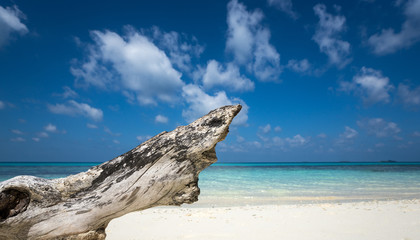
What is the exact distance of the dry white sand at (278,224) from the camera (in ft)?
17.1

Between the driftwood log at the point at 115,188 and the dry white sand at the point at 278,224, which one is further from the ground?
the driftwood log at the point at 115,188

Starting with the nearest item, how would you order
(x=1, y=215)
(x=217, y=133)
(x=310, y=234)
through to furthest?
(x=1, y=215)
(x=217, y=133)
(x=310, y=234)

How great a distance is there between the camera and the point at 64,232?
2.57m

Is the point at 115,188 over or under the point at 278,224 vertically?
over

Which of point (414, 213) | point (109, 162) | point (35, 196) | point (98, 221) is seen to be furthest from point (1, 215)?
point (414, 213)

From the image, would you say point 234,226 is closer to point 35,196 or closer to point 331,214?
point 331,214

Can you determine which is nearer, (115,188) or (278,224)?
(115,188)

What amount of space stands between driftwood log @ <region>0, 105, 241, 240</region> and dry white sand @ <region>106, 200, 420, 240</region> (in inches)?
115

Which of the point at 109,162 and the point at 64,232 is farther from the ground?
the point at 109,162

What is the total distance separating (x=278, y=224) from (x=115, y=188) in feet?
15.2

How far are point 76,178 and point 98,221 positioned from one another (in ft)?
1.72

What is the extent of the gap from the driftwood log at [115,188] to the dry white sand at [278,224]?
2909 mm

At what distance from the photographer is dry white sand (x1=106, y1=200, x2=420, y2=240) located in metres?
5.20

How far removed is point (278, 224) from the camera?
19.7 ft
